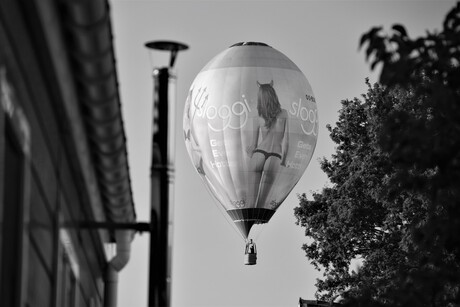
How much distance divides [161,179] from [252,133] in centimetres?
4260

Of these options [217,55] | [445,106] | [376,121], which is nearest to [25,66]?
[445,106]

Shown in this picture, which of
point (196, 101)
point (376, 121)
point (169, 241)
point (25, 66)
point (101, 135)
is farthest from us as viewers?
point (196, 101)

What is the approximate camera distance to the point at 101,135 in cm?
1625

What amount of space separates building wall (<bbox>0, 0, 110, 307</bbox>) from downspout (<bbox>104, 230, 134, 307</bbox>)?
2245mm

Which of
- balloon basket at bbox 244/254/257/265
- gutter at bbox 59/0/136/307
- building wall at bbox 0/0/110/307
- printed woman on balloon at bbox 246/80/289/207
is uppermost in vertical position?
printed woman on balloon at bbox 246/80/289/207

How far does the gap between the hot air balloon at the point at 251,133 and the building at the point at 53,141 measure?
38.9 m

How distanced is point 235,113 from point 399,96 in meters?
5.73

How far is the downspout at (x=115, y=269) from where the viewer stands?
65.3 ft

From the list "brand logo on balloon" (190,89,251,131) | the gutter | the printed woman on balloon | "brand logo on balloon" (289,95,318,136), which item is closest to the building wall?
the gutter

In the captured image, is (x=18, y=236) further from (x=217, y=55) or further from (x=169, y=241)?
(x=217, y=55)

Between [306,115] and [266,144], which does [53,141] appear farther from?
[306,115]

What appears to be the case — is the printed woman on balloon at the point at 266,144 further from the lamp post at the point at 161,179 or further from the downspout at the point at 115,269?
the lamp post at the point at 161,179

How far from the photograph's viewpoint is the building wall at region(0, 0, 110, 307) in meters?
12.7

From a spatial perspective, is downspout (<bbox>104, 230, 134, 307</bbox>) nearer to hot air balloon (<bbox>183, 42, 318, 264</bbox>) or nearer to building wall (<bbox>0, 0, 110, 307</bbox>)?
building wall (<bbox>0, 0, 110, 307</bbox>)
